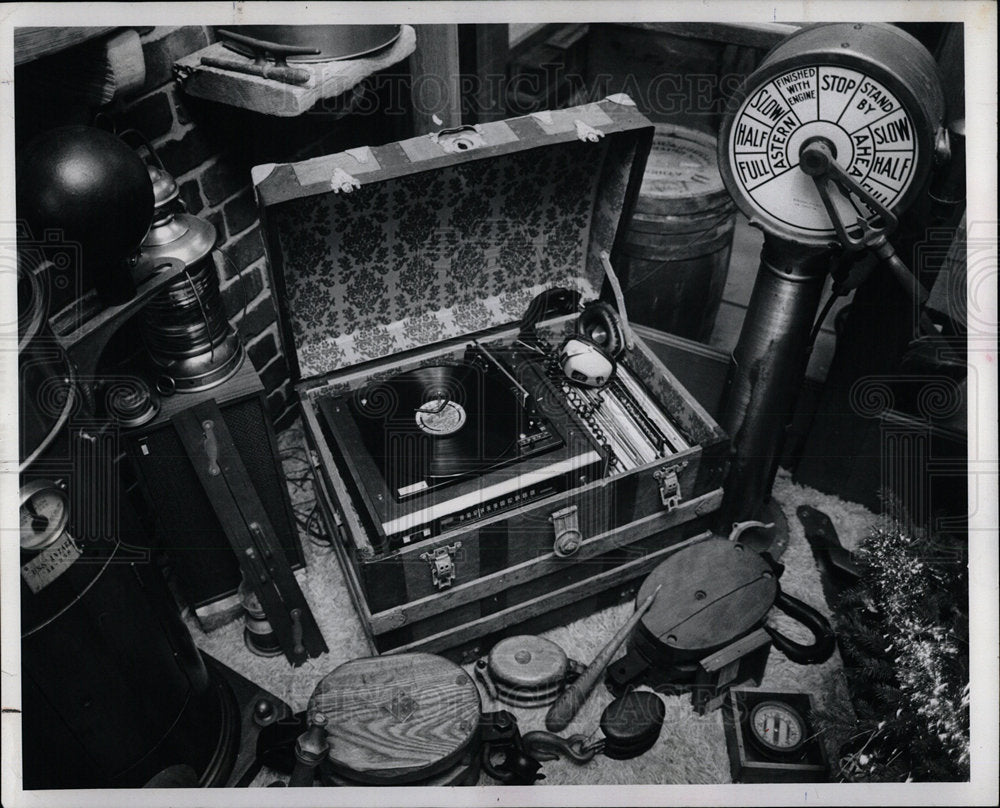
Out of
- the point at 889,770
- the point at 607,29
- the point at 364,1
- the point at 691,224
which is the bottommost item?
the point at 889,770

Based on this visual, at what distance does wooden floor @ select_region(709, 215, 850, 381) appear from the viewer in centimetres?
329

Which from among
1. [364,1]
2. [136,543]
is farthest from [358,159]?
[136,543]

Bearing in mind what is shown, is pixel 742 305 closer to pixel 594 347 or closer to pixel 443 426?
pixel 594 347

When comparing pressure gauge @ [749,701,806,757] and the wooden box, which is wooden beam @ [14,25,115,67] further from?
pressure gauge @ [749,701,806,757]

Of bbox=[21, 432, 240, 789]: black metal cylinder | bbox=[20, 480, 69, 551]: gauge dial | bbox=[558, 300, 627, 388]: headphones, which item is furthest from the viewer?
bbox=[558, 300, 627, 388]: headphones

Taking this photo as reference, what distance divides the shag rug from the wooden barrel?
2.64ft

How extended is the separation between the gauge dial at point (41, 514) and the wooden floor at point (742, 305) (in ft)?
8.11

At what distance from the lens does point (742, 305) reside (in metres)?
3.91

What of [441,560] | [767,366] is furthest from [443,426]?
[767,366]

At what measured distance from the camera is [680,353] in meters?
2.98

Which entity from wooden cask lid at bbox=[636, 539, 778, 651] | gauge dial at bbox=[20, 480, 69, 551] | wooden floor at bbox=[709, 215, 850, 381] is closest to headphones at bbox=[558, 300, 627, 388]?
wooden cask lid at bbox=[636, 539, 778, 651]

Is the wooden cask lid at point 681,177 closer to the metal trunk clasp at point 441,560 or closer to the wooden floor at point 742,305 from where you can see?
the wooden floor at point 742,305

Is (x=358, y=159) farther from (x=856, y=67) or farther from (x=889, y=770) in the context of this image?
(x=889, y=770)

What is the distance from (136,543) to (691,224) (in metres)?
2.22
